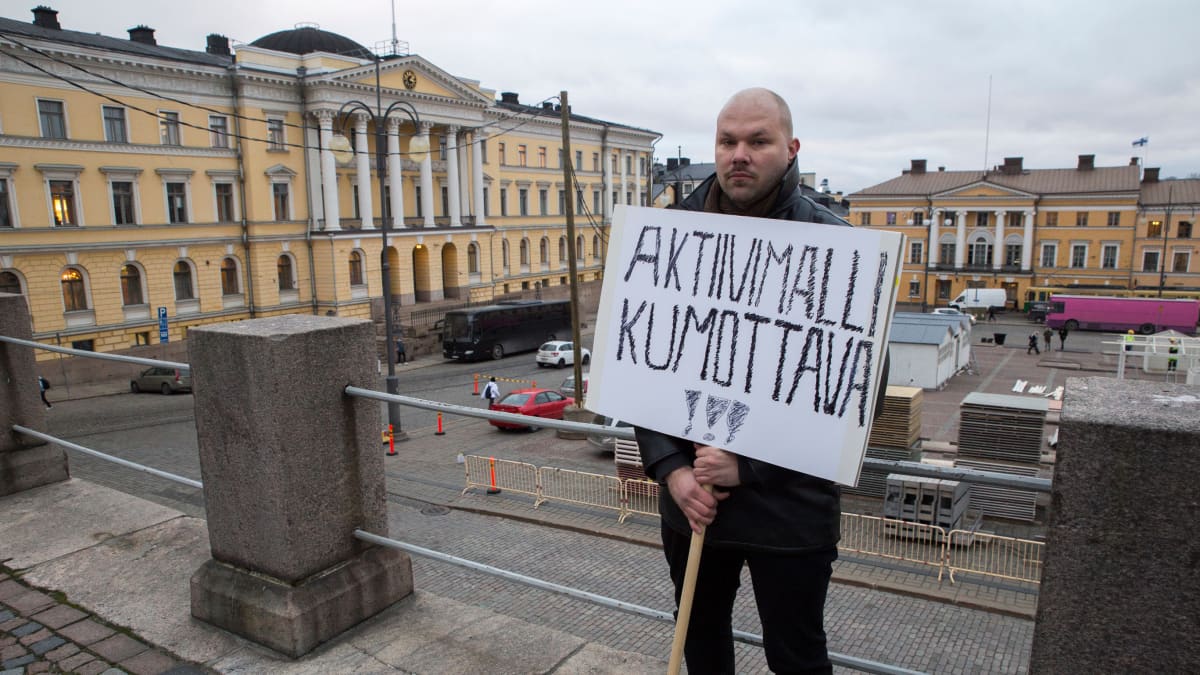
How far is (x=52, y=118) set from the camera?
36.3 metres

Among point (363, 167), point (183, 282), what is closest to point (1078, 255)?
point (363, 167)

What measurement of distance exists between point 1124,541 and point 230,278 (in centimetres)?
4976

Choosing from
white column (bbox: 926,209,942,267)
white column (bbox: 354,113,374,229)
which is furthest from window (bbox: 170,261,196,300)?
white column (bbox: 926,209,942,267)

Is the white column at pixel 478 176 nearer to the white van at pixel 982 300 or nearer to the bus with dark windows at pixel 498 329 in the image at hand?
the bus with dark windows at pixel 498 329

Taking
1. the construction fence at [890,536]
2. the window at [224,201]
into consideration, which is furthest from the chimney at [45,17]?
the construction fence at [890,536]

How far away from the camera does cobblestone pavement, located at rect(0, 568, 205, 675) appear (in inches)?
136

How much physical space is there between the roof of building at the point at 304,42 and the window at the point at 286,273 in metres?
16.0

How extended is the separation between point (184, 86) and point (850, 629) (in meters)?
43.9

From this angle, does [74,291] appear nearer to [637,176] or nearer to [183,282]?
[183,282]

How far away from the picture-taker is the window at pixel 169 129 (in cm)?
4069

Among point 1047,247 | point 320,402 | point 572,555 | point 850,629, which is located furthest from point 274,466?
point 1047,247

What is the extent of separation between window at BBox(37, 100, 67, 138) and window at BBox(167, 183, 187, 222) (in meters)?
5.74

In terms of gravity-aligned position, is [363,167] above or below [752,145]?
above

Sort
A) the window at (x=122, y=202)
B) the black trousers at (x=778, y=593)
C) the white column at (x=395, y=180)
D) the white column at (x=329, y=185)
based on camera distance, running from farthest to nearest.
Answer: the white column at (x=395, y=180) < the white column at (x=329, y=185) < the window at (x=122, y=202) < the black trousers at (x=778, y=593)
